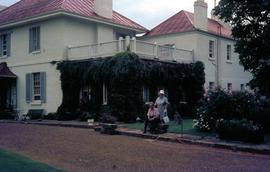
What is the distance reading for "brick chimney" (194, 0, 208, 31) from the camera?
32031mm

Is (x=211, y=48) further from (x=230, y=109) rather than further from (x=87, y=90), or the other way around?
(x=230, y=109)

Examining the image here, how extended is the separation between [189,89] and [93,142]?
51.5 ft

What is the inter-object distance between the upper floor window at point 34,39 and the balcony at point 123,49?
107 inches

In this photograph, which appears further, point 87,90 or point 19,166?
point 87,90

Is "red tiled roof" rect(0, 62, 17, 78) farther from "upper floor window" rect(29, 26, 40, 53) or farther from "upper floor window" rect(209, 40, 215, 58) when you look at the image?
"upper floor window" rect(209, 40, 215, 58)

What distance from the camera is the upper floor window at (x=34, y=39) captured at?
29.0 m

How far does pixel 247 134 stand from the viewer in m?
16.0

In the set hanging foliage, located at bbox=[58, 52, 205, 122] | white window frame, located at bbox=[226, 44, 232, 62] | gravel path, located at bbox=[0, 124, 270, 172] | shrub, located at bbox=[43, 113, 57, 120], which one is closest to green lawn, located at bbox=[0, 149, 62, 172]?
gravel path, located at bbox=[0, 124, 270, 172]

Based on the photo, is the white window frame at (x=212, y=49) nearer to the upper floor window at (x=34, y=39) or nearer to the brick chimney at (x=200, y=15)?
the brick chimney at (x=200, y=15)

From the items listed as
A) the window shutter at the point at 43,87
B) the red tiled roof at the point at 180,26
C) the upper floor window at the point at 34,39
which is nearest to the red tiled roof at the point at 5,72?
the upper floor window at the point at 34,39

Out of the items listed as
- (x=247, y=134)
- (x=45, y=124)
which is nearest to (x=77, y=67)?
(x=45, y=124)

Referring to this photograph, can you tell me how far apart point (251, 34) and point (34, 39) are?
1555 cm

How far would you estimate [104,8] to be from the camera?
29828mm

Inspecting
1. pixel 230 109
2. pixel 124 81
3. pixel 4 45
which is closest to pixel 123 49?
pixel 124 81
